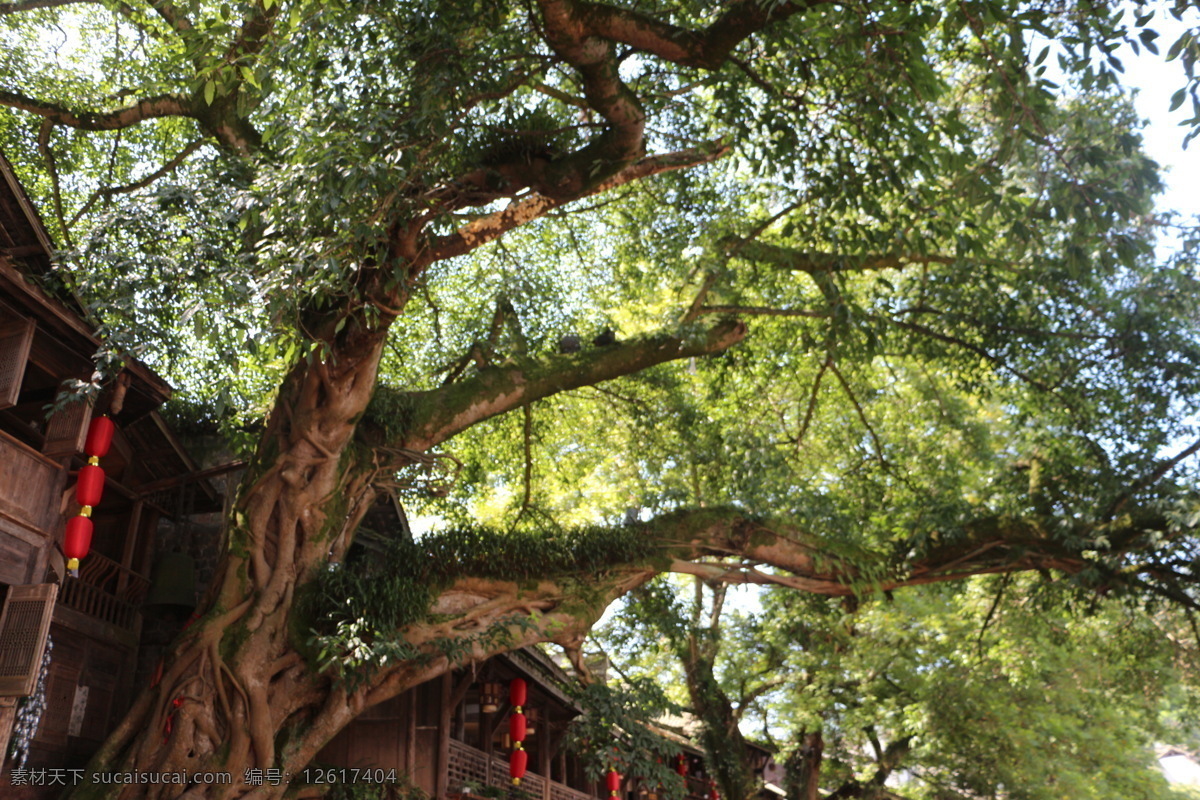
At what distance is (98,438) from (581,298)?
7.34 m

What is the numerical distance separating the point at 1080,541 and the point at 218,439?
1004cm

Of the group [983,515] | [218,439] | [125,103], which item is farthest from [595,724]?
[125,103]

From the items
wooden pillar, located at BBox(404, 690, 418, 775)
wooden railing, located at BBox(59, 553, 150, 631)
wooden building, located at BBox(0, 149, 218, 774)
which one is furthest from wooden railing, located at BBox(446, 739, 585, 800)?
wooden railing, located at BBox(59, 553, 150, 631)

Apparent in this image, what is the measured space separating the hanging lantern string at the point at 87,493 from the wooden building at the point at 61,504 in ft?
0.40

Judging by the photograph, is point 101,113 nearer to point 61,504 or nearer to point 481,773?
point 61,504

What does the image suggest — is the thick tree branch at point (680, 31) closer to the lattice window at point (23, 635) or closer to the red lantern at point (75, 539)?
the red lantern at point (75, 539)

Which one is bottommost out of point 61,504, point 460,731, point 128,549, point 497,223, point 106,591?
point 460,731

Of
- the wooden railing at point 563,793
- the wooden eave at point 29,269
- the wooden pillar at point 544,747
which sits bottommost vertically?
the wooden railing at point 563,793

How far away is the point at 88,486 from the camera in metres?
8.26

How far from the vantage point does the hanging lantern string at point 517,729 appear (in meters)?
11.9

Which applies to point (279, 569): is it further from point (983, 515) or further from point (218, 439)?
point (983, 515)

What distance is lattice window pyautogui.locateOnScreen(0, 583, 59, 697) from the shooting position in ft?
23.3

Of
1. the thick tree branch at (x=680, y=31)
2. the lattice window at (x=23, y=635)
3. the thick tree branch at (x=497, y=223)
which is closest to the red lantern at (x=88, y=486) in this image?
the lattice window at (x=23, y=635)

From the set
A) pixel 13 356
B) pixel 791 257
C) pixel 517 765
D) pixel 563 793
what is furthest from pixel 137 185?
pixel 563 793
